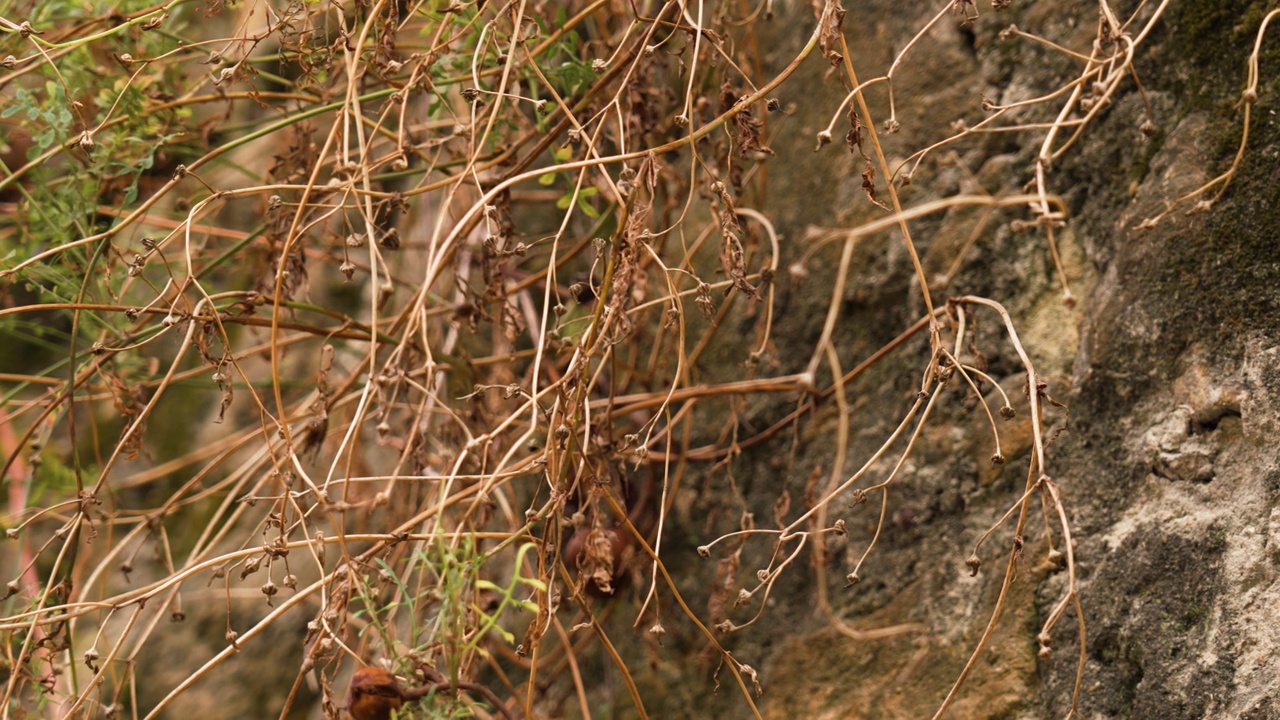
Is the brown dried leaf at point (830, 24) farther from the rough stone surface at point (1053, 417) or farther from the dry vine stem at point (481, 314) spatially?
the rough stone surface at point (1053, 417)

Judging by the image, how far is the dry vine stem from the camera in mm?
1027

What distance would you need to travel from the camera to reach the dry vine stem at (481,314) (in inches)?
40.4

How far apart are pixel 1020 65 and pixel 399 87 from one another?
0.82 metres

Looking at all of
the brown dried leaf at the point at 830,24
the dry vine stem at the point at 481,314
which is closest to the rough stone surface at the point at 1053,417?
the dry vine stem at the point at 481,314

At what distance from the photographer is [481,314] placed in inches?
50.9

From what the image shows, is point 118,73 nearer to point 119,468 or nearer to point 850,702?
point 119,468

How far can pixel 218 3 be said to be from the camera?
1.12m

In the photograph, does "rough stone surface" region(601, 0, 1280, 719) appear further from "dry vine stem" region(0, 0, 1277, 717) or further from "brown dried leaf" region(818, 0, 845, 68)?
"brown dried leaf" region(818, 0, 845, 68)

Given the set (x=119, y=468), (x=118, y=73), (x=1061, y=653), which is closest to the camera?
(x=1061, y=653)

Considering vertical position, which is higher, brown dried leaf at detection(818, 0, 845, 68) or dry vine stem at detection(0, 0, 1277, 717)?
brown dried leaf at detection(818, 0, 845, 68)

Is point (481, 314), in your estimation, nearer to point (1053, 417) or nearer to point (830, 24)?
point (830, 24)

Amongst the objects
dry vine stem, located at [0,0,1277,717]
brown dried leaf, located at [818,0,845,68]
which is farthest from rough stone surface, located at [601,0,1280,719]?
brown dried leaf, located at [818,0,845,68]

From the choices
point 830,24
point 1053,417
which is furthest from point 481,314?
point 1053,417

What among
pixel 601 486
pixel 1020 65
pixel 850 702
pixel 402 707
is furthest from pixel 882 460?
pixel 402 707
